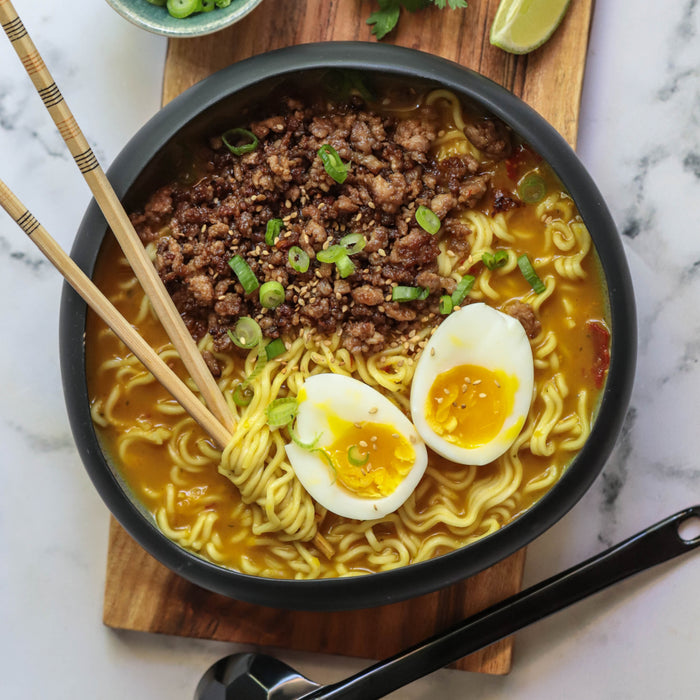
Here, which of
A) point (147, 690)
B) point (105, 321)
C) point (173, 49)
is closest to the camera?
point (105, 321)

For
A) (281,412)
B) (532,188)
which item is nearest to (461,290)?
(532,188)

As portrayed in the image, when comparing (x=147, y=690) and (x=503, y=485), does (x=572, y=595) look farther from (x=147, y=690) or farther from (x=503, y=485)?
(x=147, y=690)

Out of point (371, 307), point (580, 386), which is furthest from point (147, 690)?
point (580, 386)

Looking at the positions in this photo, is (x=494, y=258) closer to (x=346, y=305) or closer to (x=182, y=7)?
(x=346, y=305)

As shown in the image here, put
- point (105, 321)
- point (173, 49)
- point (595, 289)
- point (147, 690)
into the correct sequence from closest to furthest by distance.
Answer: point (105, 321) → point (595, 289) → point (173, 49) → point (147, 690)

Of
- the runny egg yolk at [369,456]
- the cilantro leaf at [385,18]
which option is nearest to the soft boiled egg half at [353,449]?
the runny egg yolk at [369,456]

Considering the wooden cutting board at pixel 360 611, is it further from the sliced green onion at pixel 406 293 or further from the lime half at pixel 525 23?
the sliced green onion at pixel 406 293

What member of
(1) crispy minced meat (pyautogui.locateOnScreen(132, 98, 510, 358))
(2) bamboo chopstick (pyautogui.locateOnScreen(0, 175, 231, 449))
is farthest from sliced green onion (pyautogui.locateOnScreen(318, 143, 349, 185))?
(2) bamboo chopstick (pyautogui.locateOnScreen(0, 175, 231, 449))
